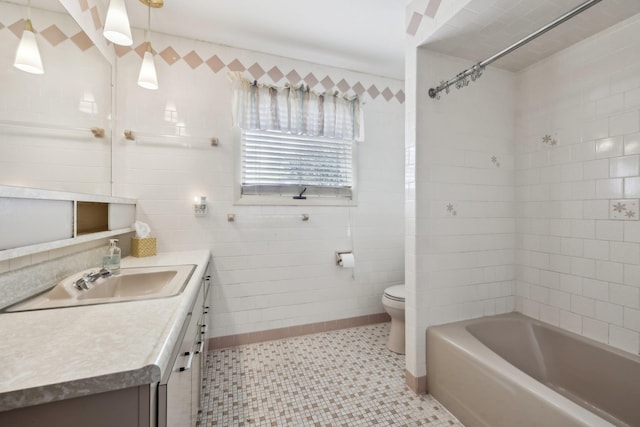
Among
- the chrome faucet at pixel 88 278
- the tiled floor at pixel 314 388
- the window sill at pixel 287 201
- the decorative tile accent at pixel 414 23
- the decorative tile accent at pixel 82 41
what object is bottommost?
the tiled floor at pixel 314 388

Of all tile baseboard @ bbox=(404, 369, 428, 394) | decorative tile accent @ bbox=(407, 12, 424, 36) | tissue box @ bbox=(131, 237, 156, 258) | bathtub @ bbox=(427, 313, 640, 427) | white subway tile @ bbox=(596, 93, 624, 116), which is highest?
decorative tile accent @ bbox=(407, 12, 424, 36)

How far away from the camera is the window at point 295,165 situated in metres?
2.32

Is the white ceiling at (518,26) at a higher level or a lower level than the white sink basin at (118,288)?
higher

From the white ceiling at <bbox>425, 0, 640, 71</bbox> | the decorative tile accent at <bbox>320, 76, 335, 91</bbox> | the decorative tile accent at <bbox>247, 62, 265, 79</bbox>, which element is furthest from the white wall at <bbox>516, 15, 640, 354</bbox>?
the decorative tile accent at <bbox>247, 62, 265, 79</bbox>

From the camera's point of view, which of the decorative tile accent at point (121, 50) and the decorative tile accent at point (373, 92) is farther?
the decorative tile accent at point (373, 92)

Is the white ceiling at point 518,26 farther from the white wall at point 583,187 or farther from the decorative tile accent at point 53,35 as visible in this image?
the decorative tile accent at point 53,35

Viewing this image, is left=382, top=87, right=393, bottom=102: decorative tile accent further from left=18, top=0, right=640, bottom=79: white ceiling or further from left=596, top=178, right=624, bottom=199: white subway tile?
left=596, top=178, right=624, bottom=199: white subway tile

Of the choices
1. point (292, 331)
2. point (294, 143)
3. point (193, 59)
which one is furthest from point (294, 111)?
point (292, 331)

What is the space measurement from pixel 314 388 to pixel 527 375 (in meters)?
1.17

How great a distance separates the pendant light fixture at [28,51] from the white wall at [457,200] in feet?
6.10

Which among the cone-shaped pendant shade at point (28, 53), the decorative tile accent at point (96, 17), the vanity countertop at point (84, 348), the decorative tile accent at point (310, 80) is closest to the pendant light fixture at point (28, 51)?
the cone-shaped pendant shade at point (28, 53)

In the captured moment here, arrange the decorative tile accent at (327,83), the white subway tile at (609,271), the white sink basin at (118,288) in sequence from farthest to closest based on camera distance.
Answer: the decorative tile accent at (327,83) < the white subway tile at (609,271) < the white sink basin at (118,288)

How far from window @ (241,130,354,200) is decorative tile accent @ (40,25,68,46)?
1.16m

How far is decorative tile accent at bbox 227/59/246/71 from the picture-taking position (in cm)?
226
